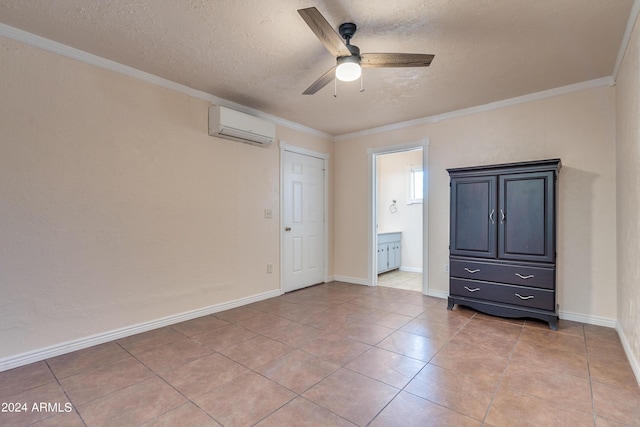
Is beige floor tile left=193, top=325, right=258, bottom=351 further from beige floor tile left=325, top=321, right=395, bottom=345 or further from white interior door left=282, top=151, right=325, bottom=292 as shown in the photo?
white interior door left=282, top=151, right=325, bottom=292

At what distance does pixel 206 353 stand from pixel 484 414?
78.6 inches

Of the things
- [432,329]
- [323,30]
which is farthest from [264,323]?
[323,30]

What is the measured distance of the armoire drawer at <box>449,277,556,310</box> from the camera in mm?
2998

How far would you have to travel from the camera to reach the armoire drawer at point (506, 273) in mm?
2996

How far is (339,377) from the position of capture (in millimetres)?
2092

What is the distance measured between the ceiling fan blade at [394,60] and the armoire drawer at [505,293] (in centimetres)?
245

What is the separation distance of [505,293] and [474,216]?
870 mm

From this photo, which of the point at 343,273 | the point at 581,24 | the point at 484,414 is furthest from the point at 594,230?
the point at 343,273

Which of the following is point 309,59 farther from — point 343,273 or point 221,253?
point 343,273

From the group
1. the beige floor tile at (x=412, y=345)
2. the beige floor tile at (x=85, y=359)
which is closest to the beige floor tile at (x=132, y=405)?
the beige floor tile at (x=85, y=359)

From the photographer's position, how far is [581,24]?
2.15 metres

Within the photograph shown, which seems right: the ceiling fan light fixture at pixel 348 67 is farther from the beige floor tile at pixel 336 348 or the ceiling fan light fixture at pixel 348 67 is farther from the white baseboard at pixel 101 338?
the white baseboard at pixel 101 338

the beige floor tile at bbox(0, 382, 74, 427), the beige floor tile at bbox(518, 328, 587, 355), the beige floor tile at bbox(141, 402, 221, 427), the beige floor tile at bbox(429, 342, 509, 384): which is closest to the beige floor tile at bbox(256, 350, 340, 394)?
the beige floor tile at bbox(141, 402, 221, 427)

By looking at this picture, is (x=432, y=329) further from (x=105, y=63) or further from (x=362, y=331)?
(x=105, y=63)
